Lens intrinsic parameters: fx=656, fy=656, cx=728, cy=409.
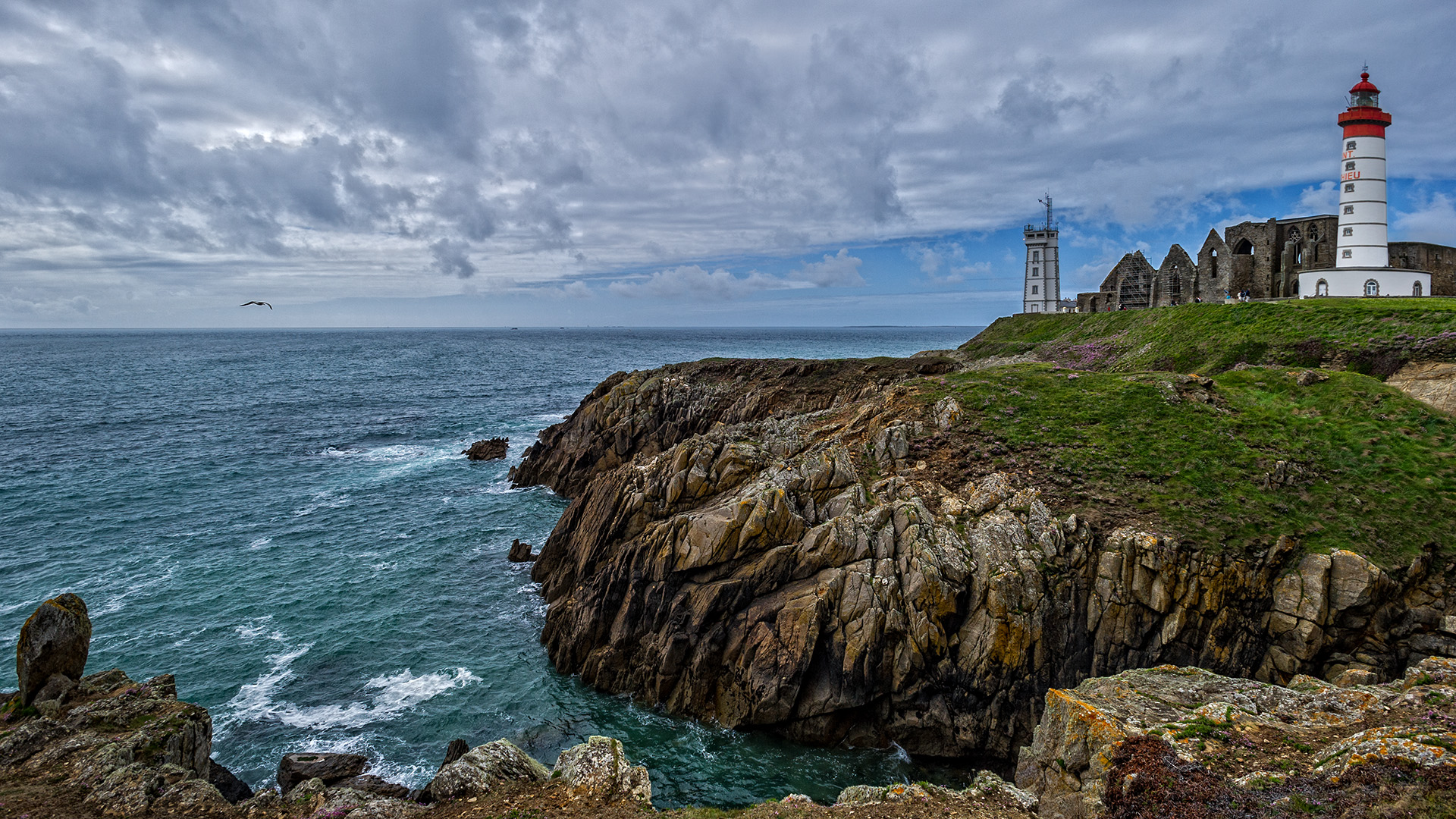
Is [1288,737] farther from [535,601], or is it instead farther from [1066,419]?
[535,601]

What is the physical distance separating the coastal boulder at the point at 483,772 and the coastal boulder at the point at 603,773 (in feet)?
2.46

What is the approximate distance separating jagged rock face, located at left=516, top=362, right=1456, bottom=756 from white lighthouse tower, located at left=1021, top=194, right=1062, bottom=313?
74606mm

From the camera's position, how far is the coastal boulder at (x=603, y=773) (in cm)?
1524

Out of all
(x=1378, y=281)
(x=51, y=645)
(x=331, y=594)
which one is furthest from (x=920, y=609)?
(x=1378, y=281)

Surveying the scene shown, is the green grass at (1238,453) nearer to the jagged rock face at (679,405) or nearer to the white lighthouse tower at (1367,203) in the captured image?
the jagged rock face at (679,405)

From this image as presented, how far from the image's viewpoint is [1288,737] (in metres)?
13.9

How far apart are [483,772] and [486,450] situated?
51476 millimetres

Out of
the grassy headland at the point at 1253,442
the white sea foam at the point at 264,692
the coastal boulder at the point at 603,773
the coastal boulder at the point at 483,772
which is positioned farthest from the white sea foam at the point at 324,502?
the grassy headland at the point at 1253,442

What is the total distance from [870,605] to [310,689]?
22.6 meters

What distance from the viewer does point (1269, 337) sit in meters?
41.8

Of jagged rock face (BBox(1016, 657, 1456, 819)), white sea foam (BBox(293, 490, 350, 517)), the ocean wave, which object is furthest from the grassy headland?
white sea foam (BBox(293, 490, 350, 517))

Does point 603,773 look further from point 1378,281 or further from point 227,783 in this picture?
point 1378,281

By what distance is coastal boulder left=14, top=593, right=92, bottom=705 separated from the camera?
18719 mm

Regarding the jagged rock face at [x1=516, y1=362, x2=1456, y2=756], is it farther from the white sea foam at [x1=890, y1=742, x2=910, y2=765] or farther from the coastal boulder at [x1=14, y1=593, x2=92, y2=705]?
the coastal boulder at [x1=14, y1=593, x2=92, y2=705]
